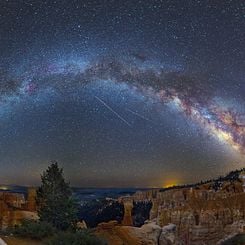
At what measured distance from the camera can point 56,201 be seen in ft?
69.5

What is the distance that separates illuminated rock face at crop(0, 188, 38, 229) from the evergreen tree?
54.7ft

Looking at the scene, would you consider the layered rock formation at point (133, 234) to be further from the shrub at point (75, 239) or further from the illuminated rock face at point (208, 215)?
the illuminated rock face at point (208, 215)

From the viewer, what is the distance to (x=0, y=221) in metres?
42.0

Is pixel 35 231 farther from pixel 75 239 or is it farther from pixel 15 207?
pixel 15 207

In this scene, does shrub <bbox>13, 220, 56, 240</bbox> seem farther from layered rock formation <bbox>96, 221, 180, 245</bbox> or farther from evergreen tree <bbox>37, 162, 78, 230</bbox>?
layered rock formation <bbox>96, 221, 180, 245</bbox>

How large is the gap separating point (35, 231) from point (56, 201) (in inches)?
192

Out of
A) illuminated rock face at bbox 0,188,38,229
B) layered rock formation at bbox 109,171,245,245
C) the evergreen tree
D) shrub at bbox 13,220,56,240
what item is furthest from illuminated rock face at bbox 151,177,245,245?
shrub at bbox 13,220,56,240

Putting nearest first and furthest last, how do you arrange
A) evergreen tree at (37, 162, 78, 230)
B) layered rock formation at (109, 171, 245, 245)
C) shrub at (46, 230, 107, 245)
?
shrub at (46, 230, 107, 245) → evergreen tree at (37, 162, 78, 230) → layered rock formation at (109, 171, 245, 245)

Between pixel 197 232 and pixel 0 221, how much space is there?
26048mm

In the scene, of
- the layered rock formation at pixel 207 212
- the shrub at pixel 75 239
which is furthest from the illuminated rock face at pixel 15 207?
the shrub at pixel 75 239

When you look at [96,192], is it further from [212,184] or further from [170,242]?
[170,242]

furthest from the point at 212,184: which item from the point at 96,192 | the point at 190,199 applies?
the point at 96,192

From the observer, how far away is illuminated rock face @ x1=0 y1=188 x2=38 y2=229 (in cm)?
4142

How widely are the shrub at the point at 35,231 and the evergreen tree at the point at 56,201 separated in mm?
3158
